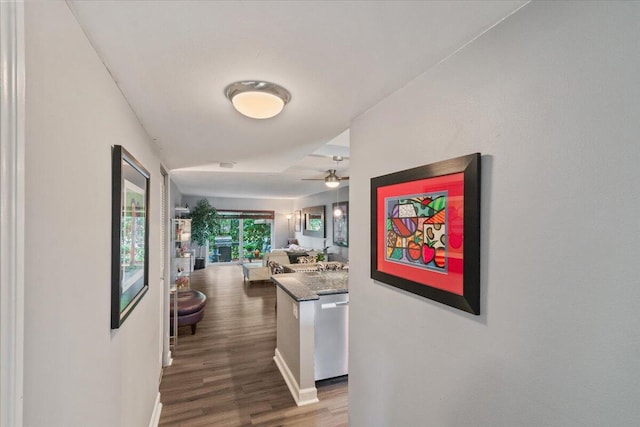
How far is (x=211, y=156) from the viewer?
2779 mm

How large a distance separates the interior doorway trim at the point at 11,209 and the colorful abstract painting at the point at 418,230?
110cm

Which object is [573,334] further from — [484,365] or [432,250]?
[432,250]

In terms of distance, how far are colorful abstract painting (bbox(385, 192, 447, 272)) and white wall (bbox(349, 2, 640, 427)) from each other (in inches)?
6.0

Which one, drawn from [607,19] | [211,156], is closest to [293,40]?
[607,19]

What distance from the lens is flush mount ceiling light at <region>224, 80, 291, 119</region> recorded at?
128 cm

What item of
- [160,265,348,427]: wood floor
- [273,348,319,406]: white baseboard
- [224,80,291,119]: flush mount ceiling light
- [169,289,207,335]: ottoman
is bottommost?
[160,265,348,427]: wood floor

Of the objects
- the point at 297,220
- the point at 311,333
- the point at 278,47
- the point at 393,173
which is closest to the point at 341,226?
the point at 297,220

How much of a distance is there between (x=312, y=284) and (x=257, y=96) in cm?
225

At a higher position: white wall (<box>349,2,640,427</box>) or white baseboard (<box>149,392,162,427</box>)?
white wall (<box>349,2,640,427</box>)

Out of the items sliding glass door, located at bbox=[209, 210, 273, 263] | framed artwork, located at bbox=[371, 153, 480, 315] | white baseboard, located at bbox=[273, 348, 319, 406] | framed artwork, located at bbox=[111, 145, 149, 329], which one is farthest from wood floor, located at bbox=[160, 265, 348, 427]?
sliding glass door, located at bbox=[209, 210, 273, 263]

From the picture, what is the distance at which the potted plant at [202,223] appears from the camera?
29.6 ft

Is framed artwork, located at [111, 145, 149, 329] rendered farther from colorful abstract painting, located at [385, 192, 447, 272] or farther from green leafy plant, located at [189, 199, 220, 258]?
green leafy plant, located at [189, 199, 220, 258]

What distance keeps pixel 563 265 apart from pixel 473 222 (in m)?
0.26

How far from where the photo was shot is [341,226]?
677cm
